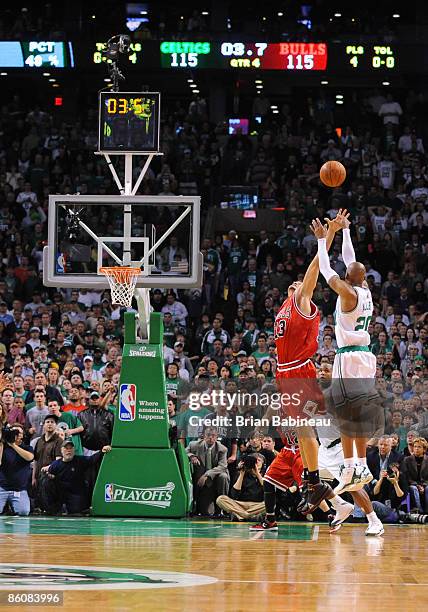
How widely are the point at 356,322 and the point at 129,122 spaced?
352 cm

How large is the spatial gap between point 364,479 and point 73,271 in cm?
393

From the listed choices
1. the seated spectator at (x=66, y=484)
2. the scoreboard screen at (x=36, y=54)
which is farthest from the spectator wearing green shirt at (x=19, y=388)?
the scoreboard screen at (x=36, y=54)

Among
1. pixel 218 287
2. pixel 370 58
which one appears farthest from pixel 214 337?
pixel 370 58

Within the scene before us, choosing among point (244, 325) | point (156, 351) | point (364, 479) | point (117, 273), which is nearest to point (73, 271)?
point (117, 273)

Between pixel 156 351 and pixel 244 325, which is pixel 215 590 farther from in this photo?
pixel 244 325

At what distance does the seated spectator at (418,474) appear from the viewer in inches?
510

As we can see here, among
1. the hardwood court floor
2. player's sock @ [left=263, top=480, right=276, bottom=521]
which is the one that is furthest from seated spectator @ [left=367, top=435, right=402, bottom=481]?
player's sock @ [left=263, top=480, right=276, bottom=521]

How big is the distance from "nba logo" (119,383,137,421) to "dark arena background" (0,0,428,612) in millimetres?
47

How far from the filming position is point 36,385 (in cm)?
1483

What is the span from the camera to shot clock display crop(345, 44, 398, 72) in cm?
2588

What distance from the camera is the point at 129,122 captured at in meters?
12.7

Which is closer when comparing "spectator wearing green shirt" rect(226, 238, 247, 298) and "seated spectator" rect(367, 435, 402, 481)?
"seated spectator" rect(367, 435, 402, 481)

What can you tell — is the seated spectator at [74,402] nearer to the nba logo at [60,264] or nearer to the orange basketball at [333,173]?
the nba logo at [60,264]

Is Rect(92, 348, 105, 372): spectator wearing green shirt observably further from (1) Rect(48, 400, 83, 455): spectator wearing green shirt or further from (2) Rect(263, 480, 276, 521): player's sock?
(2) Rect(263, 480, 276, 521): player's sock
